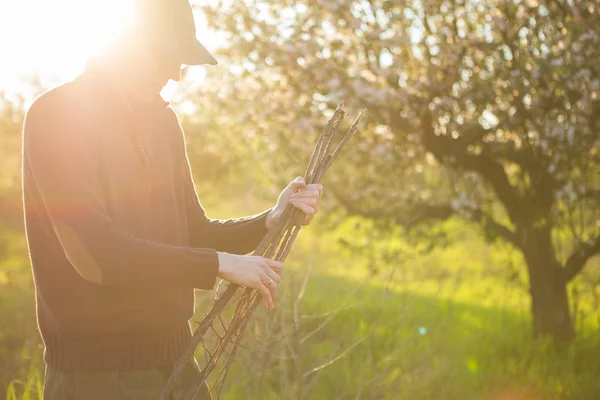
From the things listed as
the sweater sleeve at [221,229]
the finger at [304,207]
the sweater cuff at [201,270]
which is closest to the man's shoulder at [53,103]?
the sweater cuff at [201,270]

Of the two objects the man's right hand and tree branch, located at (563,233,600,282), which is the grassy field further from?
the man's right hand

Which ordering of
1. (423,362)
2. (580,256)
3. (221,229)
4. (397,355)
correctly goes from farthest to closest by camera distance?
1. (580,256)
2. (423,362)
3. (397,355)
4. (221,229)

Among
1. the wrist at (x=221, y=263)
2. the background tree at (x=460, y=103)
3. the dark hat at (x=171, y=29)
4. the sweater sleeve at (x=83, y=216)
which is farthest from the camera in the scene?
the background tree at (x=460, y=103)

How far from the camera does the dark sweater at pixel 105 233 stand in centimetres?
176

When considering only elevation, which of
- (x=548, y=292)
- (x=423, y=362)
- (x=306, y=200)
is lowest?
(x=423, y=362)

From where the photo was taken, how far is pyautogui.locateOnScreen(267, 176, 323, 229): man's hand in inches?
88.0

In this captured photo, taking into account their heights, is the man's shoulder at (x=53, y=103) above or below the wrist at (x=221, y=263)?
above

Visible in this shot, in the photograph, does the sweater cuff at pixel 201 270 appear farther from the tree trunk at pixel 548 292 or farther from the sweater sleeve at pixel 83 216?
the tree trunk at pixel 548 292

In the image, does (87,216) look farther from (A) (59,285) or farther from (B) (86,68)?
(B) (86,68)

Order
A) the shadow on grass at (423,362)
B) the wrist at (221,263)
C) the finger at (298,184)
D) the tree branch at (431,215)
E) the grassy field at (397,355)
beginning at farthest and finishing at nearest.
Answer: the tree branch at (431,215) < the shadow on grass at (423,362) < the grassy field at (397,355) < the finger at (298,184) < the wrist at (221,263)

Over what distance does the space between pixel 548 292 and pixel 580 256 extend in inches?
21.7

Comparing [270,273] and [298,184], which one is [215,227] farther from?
[270,273]

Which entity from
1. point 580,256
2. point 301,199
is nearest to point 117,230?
point 301,199

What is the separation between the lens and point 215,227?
247 cm
